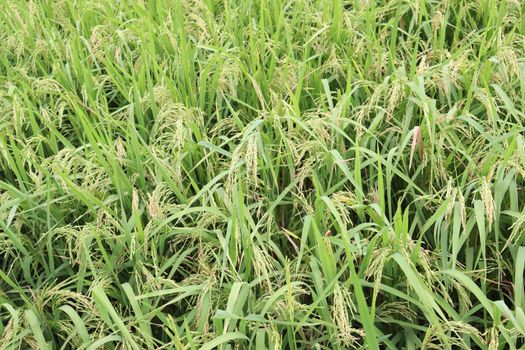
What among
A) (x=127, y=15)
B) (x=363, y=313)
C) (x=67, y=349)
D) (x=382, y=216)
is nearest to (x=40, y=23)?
(x=127, y=15)

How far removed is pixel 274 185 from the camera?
200 cm

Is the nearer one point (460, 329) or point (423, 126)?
point (460, 329)

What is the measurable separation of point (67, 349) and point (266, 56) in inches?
50.9

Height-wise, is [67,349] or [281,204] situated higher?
[281,204]

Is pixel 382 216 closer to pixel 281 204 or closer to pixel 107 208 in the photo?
pixel 281 204

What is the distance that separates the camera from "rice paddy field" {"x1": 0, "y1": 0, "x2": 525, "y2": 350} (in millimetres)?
1635

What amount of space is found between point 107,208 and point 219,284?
0.39m

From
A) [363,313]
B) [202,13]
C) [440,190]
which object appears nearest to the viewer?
[363,313]

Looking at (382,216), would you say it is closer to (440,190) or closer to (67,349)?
(440,190)

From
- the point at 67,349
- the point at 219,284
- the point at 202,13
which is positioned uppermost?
the point at 202,13

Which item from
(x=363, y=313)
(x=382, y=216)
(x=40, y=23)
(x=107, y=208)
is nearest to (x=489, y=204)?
(x=382, y=216)

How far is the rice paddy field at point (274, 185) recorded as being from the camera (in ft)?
5.36

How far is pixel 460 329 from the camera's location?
1542mm

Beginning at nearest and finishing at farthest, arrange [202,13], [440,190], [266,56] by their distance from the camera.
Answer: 1. [440,190]
2. [266,56]
3. [202,13]
